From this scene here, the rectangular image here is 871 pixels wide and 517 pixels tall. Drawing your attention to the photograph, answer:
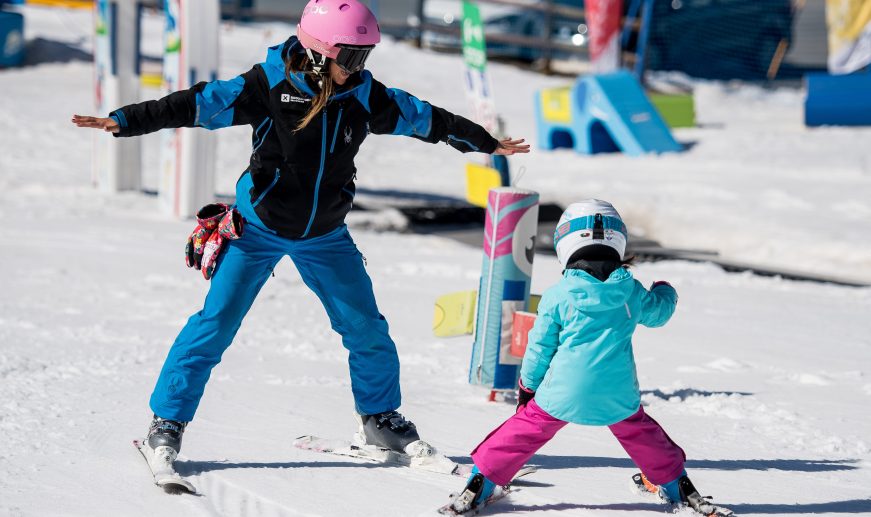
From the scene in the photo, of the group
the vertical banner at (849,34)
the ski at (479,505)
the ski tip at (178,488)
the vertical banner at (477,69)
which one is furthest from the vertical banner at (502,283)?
the vertical banner at (849,34)

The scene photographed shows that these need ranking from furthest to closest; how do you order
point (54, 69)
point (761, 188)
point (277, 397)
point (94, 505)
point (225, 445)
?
point (54, 69), point (761, 188), point (277, 397), point (225, 445), point (94, 505)

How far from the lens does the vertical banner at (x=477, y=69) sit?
9711 mm

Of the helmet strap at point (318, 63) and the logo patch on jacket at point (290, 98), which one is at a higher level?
the helmet strap at point (318, 63)

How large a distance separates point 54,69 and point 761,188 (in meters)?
11.4

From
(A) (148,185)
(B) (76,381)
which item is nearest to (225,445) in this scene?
(B) (76,381)

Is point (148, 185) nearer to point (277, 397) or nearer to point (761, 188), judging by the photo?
point (761, 188)

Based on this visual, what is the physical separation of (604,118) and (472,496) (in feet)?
37.3

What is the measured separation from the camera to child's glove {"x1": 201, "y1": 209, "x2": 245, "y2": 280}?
3771 mm

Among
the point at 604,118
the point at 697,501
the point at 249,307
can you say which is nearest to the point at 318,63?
the point at 249,307

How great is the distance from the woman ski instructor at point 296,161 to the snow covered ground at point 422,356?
453mm

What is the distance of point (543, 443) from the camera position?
3482mm

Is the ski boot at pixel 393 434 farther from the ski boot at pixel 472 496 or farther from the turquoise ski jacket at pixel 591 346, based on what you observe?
the turquoise ski jacket at pixel 591 346

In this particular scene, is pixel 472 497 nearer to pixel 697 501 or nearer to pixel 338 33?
pixel 697 501

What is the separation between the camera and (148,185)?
12.2 metres
